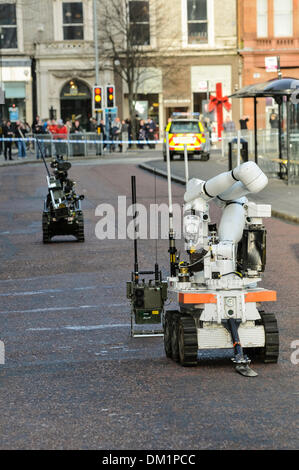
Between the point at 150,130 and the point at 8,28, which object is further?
the point at 8,28

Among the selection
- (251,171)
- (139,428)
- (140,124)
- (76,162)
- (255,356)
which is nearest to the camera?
(139,428)

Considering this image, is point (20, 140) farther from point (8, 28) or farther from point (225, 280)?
point (225, 280)

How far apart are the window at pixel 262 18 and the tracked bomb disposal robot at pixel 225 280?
59063 mm

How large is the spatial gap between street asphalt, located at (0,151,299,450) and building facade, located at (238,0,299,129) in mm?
52089

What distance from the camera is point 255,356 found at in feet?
28.5

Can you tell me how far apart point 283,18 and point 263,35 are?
150cm

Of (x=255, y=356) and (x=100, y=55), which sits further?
(x=100, y=55)

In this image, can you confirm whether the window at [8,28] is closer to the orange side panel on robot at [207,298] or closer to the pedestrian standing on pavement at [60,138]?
the pedestrian standing on pavement at [60,138]

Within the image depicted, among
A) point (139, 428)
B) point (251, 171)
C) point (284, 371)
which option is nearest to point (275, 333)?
point (284, 371)

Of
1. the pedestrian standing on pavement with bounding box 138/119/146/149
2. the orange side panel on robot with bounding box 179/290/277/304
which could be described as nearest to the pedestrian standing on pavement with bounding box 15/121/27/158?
the pedestrian standing on pavement with bounding box 138/119/146/149

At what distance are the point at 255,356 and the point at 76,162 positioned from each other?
39.7 meters

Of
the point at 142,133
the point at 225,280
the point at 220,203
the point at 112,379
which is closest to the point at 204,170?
the point at 142,133

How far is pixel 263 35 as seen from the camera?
66.6 metres

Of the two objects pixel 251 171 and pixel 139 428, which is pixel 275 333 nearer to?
pixel 251 171
